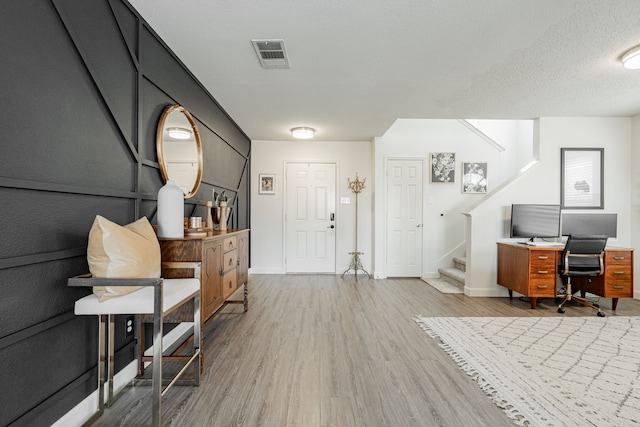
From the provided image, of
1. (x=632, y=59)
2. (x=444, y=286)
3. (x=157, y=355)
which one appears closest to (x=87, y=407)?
(x=157, y=355)

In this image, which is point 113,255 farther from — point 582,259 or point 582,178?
point 582,178

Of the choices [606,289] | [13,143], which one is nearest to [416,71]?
[13,143]

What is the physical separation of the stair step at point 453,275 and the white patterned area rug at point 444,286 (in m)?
0.07

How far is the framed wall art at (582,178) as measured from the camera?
432 centimetres

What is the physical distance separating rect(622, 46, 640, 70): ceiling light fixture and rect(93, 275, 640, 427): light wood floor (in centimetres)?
264

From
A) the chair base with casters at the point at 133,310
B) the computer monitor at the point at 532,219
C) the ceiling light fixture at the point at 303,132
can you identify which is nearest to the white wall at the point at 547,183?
Answer: the computer monitor at the point at 532,219

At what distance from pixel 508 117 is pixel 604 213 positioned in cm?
187

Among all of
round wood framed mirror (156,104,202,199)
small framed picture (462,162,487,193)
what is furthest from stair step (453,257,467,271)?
Result: round wood framed mirror (156,104,202,199)

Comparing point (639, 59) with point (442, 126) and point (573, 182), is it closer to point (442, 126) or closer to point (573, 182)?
point (573, 182)

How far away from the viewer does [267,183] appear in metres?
5.82

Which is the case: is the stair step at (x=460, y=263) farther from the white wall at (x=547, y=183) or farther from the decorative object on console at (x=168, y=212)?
the decorative object on console at (x=168, y=212)

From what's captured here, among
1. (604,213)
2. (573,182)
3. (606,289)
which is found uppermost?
(573,182)

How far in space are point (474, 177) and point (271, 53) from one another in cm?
446

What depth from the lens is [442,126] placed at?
18.2 feet
